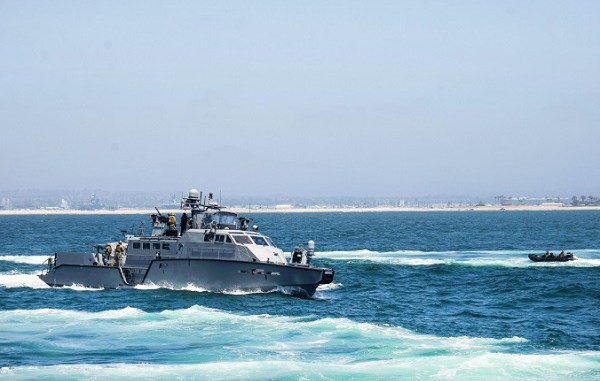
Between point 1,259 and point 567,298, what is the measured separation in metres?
50.4

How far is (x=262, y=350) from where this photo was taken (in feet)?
113

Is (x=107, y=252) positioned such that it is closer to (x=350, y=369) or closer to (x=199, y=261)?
(x=199, y=261)

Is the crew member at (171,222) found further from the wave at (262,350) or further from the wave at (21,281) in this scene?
the wave at (262,350)

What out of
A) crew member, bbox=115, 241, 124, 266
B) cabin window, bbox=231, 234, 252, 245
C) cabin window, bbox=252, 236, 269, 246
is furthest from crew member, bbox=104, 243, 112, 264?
cabin window, bbox=252, 236, 269, 246

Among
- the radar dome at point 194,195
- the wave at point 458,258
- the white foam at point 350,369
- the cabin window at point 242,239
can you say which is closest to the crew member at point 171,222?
the radar dome at point 194,195

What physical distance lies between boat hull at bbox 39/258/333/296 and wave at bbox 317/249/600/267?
29.6 metres

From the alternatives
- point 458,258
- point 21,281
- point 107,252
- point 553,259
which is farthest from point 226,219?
point 458,258

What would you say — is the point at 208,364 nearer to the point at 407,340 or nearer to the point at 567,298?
the point at 407,340

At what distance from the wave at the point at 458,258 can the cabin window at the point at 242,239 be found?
29.6 metres

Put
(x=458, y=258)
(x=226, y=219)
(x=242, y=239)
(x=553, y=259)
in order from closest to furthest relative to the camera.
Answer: (x=242, y=239) < (x=226, y=219) < (x=553, y=259) < (x=458, y=258)

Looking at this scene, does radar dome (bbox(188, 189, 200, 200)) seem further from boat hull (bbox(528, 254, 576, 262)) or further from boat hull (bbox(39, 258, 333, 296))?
boat hull (bbox(528, 254, 576, 262))

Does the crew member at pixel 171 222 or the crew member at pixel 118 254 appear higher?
the crew member at pixel 171 222

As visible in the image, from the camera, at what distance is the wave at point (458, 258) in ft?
259

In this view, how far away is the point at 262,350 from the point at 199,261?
18.1 metres
